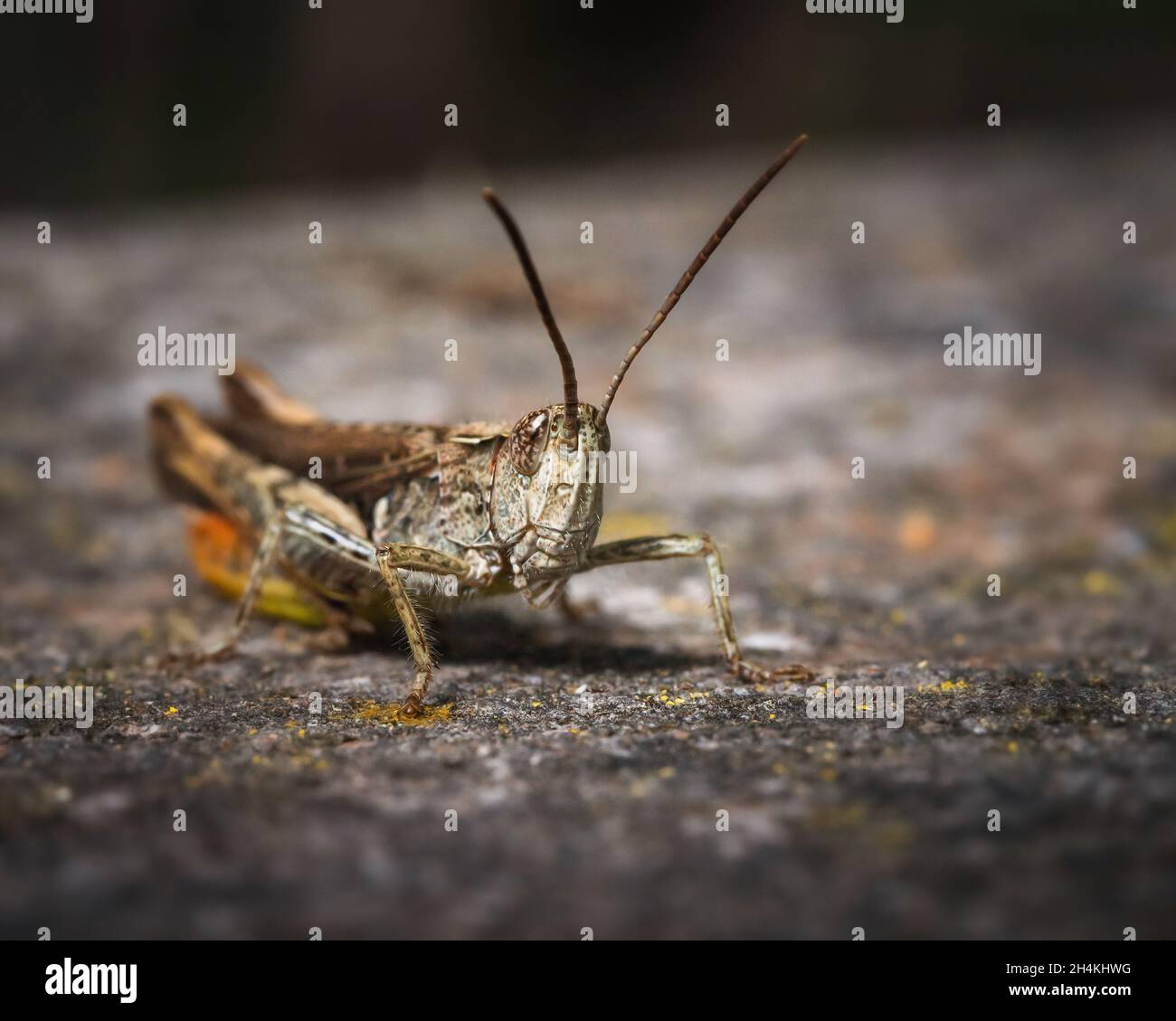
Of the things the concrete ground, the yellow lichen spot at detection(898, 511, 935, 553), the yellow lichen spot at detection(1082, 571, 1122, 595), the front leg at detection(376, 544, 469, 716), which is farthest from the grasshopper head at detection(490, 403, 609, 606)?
the yellow lichen spot at detection(1082, 571, 1122, 595)

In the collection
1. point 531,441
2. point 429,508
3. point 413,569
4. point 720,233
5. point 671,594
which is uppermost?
point 720,233

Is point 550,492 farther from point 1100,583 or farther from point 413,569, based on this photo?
point 1100,583

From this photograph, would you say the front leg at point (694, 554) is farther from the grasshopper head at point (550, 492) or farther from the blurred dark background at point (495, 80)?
the blurred dark background at point (495, 80)

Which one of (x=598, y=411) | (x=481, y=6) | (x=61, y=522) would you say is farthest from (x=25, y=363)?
(x=481, y=6)

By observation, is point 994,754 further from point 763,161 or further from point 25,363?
point 763,161

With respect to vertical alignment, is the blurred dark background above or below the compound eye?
above

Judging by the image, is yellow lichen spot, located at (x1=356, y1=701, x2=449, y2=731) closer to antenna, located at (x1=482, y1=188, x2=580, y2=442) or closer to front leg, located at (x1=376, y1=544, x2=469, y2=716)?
front leg, located at (x1=376, y1=544, x2=469, y2=716)

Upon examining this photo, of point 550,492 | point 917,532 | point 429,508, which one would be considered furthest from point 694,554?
point 917,532
